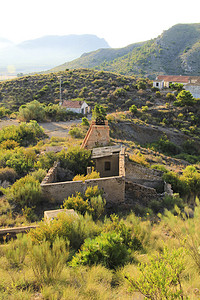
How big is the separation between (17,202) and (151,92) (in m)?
46.8

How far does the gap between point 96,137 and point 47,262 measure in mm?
10932

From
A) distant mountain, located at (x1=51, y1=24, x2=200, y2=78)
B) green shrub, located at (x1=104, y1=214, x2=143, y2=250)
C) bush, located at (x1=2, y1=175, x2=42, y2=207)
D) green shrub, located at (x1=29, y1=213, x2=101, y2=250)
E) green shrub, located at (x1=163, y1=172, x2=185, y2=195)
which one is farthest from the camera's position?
distant mountain, located at (x1=51, y1=24, x2=200, y2=78)

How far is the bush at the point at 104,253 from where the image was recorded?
474 cm

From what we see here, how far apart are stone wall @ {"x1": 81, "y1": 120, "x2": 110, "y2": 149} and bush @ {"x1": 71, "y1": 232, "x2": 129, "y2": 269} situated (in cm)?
968

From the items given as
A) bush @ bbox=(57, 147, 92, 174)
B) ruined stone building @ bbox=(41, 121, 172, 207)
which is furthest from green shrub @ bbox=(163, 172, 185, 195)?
bush @ bbox=(57, 147, 92, 174)

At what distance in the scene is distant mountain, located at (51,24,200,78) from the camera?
88688 millimetres

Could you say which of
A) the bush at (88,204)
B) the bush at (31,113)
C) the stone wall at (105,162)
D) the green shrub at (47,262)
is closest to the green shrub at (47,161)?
the stone wall at (105,162)

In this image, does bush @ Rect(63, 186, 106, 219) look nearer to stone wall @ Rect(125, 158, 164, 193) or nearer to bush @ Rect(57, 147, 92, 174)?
bush @ Rect(57, 147, 92, 174)

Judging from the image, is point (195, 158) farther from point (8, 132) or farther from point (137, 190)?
point (8, 132)

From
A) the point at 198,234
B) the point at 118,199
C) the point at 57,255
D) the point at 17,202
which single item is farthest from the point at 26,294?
the point at 118,199

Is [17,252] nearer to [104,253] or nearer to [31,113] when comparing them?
[104,253]

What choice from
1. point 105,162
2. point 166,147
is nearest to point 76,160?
point 105,162

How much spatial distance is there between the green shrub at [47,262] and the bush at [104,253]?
1.03 feet

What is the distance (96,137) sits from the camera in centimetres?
1487
